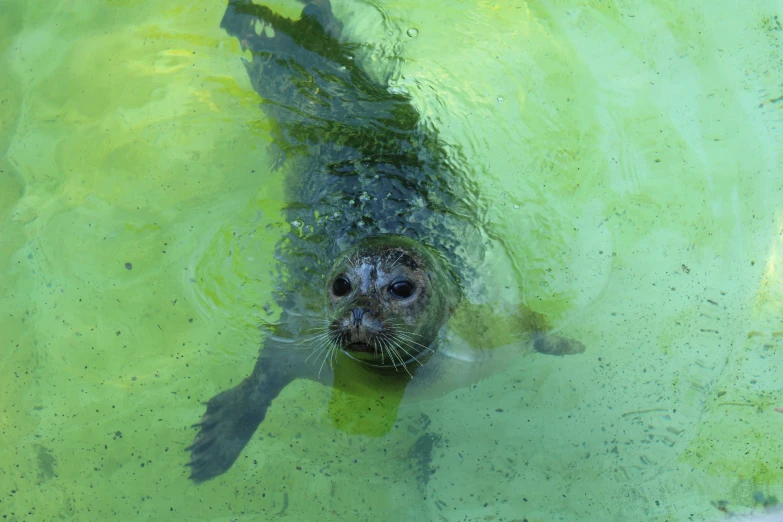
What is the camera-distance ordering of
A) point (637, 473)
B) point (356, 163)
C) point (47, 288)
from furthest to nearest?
point (47, 288) < point (356, 163) < point (637, 473)

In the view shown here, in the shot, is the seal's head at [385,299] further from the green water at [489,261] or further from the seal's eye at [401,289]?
the green water at [489,261]

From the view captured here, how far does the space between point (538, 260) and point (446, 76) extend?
1545mm

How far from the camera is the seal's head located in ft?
10.7

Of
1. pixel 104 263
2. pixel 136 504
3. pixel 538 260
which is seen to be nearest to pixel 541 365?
pixel 538 260

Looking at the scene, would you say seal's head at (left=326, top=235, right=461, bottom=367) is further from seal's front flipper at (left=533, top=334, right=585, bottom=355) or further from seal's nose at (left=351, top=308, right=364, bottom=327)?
seal's front flipper at (left=533, top=334, right=585, bottom=355)

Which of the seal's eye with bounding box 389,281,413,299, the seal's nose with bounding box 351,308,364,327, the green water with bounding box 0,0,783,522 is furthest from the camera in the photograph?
the green water with bounding box 0,0,783,522

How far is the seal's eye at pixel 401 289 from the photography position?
11.1 feet

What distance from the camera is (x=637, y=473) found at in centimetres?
387

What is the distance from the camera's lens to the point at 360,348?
3311mm

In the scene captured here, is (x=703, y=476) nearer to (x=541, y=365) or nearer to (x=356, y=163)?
(x=541, y=365)

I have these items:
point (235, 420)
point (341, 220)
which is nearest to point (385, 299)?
point (341, 220)

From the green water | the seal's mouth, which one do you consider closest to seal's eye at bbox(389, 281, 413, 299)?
the seal's mouth

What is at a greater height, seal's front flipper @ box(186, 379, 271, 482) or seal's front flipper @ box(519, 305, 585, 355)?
seal's front flipper @ box(519, 305, 585, 355)

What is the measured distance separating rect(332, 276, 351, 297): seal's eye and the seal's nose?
21 cm
